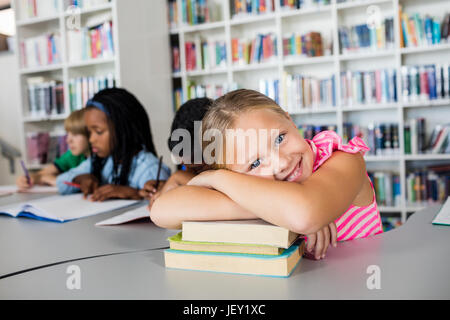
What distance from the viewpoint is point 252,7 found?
3.00m

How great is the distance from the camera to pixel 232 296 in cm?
49

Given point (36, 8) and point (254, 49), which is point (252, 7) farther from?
point (36, 8)

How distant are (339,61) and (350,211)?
227 cm

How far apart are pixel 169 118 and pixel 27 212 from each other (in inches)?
85.5

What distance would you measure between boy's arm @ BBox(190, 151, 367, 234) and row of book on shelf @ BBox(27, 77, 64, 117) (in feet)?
9.67

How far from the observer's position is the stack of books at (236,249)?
539 mm

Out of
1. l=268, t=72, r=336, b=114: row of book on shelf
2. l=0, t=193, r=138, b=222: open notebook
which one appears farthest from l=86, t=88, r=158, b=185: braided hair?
l=268, t=72, r=336, b=114: row of book on shelf

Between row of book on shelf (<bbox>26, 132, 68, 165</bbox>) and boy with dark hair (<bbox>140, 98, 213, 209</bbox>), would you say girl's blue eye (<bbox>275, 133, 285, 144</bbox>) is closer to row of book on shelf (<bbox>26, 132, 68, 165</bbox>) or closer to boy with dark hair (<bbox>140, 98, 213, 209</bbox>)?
boy with dark hair (<bbox>140, 98, 213, 209</bbox>)

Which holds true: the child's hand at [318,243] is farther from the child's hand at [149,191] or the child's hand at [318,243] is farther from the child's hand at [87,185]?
the child's hand at [87,185]

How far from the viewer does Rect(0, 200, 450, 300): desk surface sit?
49 centimetres

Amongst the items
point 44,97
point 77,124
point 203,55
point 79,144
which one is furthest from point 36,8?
point 79,144

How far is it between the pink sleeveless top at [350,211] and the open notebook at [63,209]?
67 centimetres
